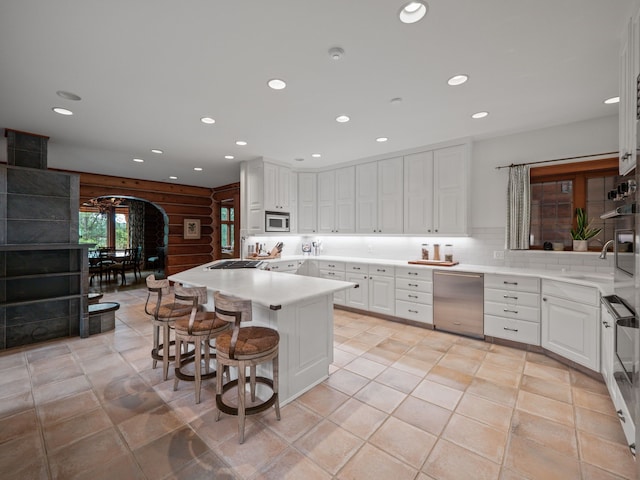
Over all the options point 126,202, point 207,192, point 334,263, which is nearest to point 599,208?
point 334,263

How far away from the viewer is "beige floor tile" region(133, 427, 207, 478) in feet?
5.35

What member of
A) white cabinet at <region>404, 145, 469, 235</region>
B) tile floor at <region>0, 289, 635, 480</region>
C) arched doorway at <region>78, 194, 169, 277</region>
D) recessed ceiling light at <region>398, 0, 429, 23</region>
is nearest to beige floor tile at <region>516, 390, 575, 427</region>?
tile floor at <region>0, 289, 635, 480</region>

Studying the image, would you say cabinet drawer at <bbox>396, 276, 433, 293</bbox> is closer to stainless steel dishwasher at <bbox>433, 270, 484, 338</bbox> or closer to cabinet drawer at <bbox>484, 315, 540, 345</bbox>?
stainless steel dishwasher at <bbox>433, 270, 484, 338</bbox>

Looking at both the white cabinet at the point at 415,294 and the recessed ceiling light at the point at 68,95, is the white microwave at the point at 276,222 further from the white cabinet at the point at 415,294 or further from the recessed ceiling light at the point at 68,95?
the recessed ceiling light at the point at 68,95

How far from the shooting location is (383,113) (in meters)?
3.08

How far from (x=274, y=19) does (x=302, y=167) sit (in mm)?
3908

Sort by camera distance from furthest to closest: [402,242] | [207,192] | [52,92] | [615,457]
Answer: [207,192] → [402,242] → [52,92] → [615,457]

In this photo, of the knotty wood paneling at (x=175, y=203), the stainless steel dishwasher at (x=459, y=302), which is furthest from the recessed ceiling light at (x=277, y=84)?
the knotty wood paneling at (x=175, y=203)

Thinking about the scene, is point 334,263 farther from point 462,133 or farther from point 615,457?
point 615,457

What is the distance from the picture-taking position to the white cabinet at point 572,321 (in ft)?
8.38

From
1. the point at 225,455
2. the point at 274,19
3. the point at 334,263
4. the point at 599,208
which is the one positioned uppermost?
the point at 274,19

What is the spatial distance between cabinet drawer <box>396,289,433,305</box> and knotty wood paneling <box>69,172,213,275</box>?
6.31m

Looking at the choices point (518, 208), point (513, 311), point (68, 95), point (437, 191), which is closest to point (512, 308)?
point (513, 311)

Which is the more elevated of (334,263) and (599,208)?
(599,208)
